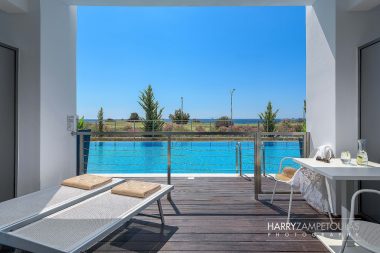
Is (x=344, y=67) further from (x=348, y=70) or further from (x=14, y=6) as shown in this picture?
(x=14, y=6)

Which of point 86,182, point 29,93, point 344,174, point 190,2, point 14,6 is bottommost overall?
point 86,182

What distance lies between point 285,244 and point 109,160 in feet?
21.9

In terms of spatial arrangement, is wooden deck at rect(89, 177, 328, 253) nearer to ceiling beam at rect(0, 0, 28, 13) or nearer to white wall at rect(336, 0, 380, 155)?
white wall at rect(336, 0, 380, 155)

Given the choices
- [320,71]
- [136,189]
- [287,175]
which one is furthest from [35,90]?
[320,71]

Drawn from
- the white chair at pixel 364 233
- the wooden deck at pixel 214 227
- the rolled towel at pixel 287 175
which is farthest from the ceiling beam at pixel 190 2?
the white chair at pixel 364 233

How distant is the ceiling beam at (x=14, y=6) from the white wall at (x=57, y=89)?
0.15m

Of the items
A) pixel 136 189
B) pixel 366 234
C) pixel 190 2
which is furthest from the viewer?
pixel 190 2

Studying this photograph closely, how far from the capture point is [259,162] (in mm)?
3078

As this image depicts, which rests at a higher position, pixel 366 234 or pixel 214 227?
pixel 366 234

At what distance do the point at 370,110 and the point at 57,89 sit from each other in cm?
326

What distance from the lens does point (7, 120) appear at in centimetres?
247

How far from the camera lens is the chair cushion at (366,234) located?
1324 mm

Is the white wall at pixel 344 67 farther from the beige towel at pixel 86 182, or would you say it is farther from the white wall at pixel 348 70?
the beige towel at pixel 86 182

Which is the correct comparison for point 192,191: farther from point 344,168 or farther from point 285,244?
point 344,168
